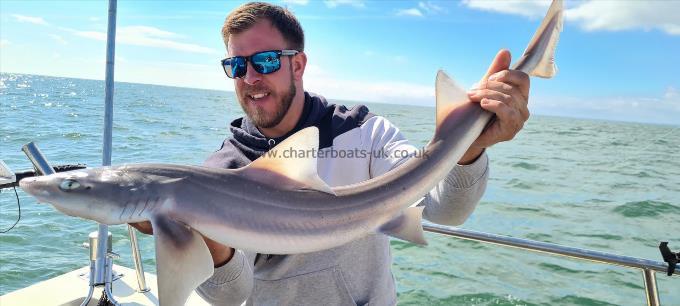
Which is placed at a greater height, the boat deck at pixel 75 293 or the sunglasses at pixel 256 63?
the sunglasses at pixel 256 63

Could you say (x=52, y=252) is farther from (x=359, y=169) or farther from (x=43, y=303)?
(x=359, y=169)

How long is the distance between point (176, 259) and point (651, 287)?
2853mm

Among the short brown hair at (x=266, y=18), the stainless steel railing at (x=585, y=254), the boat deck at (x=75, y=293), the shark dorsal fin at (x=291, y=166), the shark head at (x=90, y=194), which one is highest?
the short brown hair at (x=266, y=18)

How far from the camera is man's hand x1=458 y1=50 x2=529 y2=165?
6.64 ft

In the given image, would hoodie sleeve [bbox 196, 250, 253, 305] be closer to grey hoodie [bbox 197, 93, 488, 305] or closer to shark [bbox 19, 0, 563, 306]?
grey hoodie [bbox 197, 93, 488, 305]

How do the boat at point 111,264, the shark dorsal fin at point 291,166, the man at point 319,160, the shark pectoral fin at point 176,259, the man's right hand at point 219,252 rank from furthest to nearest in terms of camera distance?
the boat at point 111,264 < the man at point 319,160 < the man's right hand at point 219,252 < the shark dorsal fin at point 291,166 < the shark pectoral fin at point 176,259

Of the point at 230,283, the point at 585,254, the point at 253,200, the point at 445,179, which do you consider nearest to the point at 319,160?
the point at 445,179

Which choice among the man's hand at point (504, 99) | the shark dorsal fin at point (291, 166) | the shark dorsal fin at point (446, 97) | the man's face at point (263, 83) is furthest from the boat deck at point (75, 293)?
the man's hand at point (504, 99)

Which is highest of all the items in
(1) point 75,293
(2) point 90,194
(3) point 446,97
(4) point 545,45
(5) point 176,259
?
(4) point 545,45

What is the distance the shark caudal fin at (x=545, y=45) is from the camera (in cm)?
220

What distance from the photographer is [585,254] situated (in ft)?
9.93

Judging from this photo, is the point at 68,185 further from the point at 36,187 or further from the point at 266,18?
the point at 266,18

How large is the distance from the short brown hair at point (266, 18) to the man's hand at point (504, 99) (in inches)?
58.9

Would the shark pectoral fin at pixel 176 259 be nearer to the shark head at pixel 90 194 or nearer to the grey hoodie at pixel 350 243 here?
the shark head at pixel 90 194
